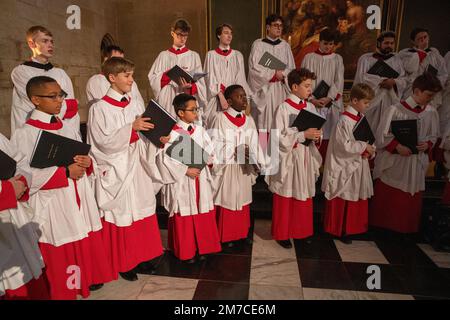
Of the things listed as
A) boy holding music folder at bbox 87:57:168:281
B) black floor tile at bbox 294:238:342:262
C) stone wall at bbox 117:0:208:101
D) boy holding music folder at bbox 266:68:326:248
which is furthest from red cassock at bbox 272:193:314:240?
stone wall at bbox 117:0:208:101

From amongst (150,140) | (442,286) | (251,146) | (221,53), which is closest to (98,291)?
(150,140)

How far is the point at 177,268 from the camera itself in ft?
10.2

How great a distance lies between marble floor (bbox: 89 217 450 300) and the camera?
271 cm

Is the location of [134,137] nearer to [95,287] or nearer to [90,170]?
[90,170]

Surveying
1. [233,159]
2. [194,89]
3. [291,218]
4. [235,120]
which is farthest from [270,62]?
[291,218]

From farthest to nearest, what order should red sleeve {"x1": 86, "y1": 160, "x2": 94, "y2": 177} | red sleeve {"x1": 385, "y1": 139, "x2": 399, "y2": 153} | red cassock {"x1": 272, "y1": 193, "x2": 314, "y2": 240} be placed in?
red sleeve {"x1": 385, "y1": 139, "x2": 399, "y2": 153}
red cassock {"x1": 272, "y1": 193, "x2": 314, "y2": 240}
red sleeve {"x1": 86, "y1": 160, "x2": 94, "y2": 177}

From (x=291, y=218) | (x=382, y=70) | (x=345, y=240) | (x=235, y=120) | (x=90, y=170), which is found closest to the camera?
(x=90, y=170)

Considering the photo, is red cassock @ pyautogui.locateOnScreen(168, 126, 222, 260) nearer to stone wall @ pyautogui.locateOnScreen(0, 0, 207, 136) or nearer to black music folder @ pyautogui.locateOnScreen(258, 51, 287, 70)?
black music folder @ pyautogui.locateOnScreen(258, 51, 287, 70)

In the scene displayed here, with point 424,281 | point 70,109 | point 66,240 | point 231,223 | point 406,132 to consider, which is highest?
point 70,109

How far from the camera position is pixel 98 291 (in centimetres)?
273

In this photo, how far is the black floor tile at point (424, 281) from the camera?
2.75 meters

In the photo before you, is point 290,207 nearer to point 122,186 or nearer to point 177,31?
point 122,186

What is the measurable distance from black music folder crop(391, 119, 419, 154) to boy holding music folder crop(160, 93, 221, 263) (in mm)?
2072

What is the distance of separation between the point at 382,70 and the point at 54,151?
13.6ft
